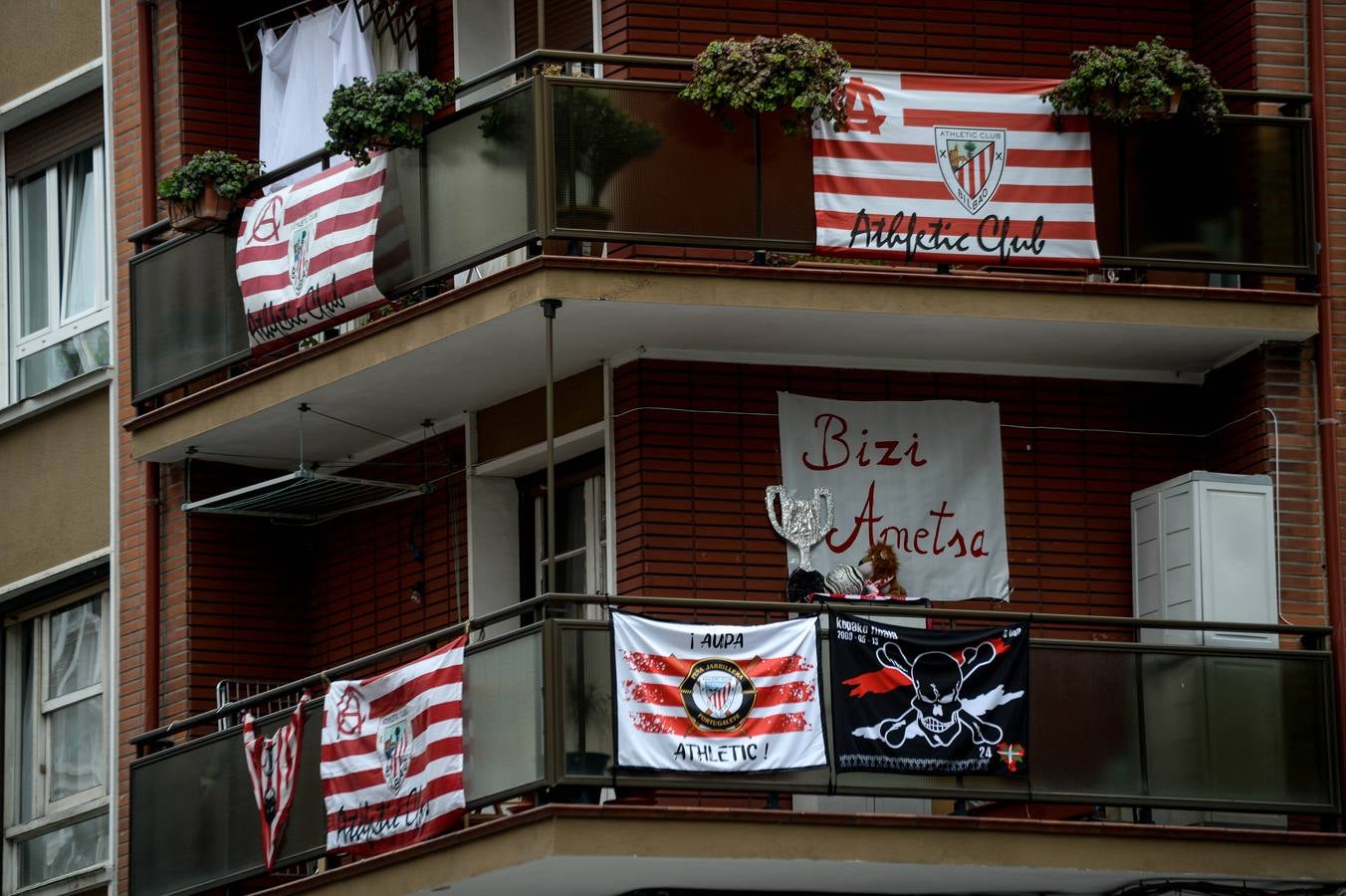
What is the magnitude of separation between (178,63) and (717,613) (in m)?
6.64

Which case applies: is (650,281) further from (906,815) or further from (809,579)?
(906,815)

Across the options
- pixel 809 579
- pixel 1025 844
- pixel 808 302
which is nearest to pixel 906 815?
pixel 1025 844

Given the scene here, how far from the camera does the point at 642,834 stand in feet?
59.8

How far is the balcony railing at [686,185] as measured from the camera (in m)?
19.4

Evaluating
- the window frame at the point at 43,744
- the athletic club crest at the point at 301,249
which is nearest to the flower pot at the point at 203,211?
the athletic club crest at the point at 301,249

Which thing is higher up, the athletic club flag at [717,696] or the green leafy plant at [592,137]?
the green leafy plant at [592,137]

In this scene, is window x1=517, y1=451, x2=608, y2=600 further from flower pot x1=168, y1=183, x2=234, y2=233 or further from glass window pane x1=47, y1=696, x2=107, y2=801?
glass window pane x1=47, y1=696, x2=107, y2=801

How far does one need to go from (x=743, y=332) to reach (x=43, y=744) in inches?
284

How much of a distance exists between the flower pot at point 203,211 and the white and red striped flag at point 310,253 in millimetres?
189

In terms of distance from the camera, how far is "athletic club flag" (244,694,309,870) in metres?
20.1

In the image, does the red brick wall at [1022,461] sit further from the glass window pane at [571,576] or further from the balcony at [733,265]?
the glass window pane at [571,576]

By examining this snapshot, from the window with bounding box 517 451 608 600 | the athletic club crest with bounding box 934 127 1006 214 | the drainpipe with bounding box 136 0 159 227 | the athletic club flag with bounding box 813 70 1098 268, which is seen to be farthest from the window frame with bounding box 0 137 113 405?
the athletic club crest with bounding box 934 127 1006 214

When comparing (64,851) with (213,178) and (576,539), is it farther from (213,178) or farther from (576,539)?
(213,178)

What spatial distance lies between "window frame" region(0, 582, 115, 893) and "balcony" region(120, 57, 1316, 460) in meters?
3.02
